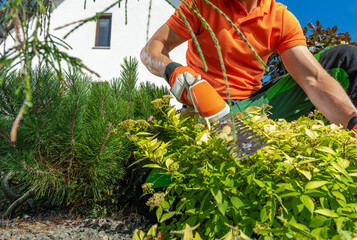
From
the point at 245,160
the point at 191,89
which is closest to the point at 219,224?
the point at 245,160

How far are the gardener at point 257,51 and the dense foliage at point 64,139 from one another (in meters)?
0.47

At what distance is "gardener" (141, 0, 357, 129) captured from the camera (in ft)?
5.72

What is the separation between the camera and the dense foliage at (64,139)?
5.49 ft

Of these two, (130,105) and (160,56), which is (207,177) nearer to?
(160,56)

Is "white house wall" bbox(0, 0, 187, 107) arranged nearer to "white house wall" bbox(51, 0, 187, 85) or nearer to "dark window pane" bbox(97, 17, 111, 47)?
"white house wall" bbox(51, 0, 187, 85)

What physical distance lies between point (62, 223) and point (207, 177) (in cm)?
134

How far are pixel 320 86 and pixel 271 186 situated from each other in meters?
1.04

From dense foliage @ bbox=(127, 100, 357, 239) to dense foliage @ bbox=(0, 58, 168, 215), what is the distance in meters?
0.72

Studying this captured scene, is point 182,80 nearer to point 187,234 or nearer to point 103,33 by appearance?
point 187,234

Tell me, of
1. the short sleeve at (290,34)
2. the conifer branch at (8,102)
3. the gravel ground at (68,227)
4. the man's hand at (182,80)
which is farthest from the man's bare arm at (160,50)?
the gravel ground at (68,227)

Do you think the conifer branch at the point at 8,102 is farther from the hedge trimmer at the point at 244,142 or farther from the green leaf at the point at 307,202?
the green leaf at the point at 307,202

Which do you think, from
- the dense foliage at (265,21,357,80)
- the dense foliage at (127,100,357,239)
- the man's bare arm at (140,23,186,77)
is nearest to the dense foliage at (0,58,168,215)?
the man's bare arm at (140,23,186,77)

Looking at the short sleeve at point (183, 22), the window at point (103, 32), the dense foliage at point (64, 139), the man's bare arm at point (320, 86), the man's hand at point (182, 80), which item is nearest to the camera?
the man's hand at point (182, 80)

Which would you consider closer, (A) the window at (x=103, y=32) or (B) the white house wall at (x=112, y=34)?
(B) the white house wall at (x=112, y=34)
